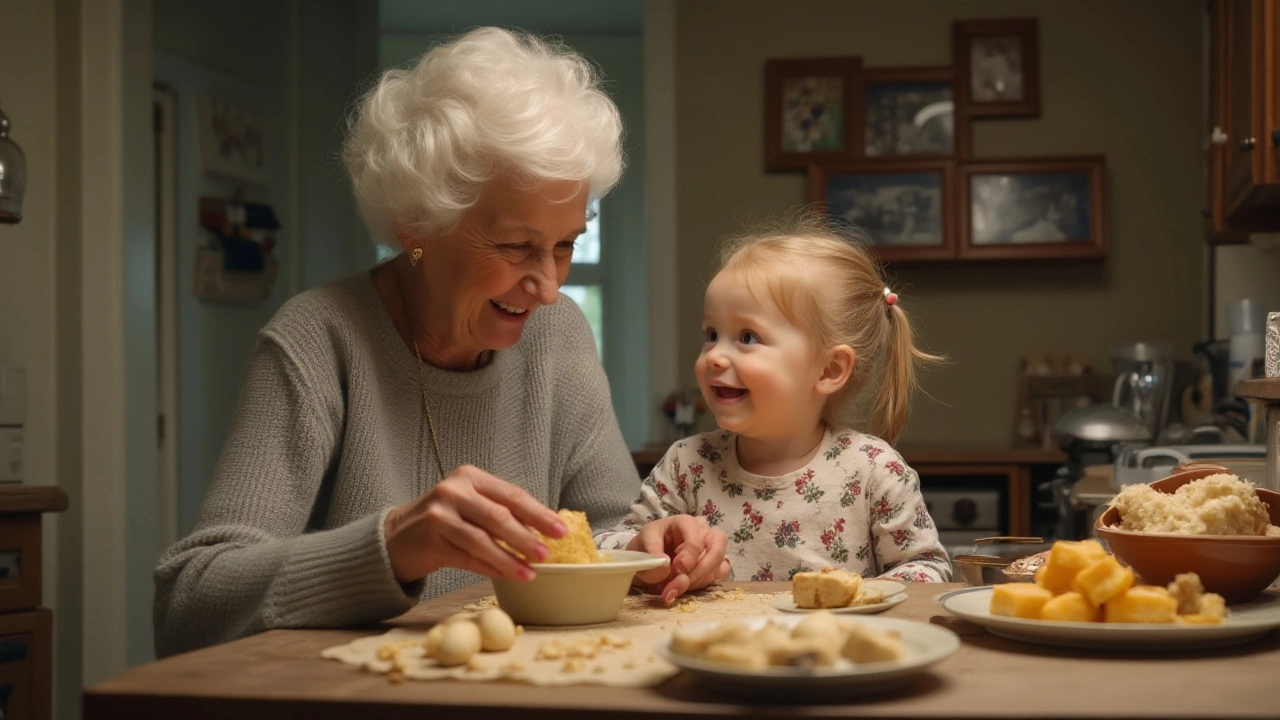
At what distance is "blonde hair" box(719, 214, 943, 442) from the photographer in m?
1.68

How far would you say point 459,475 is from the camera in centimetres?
107

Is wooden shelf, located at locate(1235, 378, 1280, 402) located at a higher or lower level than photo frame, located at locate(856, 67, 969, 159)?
lower

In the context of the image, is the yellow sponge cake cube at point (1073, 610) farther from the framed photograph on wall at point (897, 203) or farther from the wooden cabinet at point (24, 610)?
the framed photograph on wall at point (897, 203)

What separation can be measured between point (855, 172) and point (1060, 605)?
3.53m

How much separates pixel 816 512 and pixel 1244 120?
1548 mm

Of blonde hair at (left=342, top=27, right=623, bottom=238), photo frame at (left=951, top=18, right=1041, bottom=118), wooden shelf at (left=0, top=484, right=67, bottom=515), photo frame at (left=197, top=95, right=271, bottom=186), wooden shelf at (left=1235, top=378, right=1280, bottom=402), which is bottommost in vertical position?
wooden shelf at (left=0, top=484, right=67, bottom=515)

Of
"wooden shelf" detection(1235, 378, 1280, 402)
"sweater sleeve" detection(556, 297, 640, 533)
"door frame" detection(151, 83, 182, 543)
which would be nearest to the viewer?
"wooden shelf" detection(1235, 378, 1280, 402)

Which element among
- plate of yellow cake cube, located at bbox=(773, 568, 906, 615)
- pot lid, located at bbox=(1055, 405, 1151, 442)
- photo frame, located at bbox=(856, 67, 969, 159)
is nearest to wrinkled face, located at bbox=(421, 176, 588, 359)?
plate of yellow cake cube, located at bbox=(773, 568, 906, 615)

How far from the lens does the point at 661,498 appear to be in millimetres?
1732

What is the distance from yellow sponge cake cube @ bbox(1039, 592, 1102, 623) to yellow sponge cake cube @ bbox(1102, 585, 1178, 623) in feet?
0.04

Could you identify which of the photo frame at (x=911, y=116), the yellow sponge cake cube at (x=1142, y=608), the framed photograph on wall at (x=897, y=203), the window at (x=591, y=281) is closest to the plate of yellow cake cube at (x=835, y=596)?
the yellow sponge cake cube at (x=1142, y=608)

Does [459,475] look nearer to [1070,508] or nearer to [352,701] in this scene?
[352,701]

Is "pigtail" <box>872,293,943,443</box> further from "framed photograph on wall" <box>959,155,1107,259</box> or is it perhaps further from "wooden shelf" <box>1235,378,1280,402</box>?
"framed photograph on wall" <box>959,155,1107,259</box>

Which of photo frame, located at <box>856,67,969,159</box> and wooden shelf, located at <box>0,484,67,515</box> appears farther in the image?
photo frame, located at <box>856,67,969,159</box>
